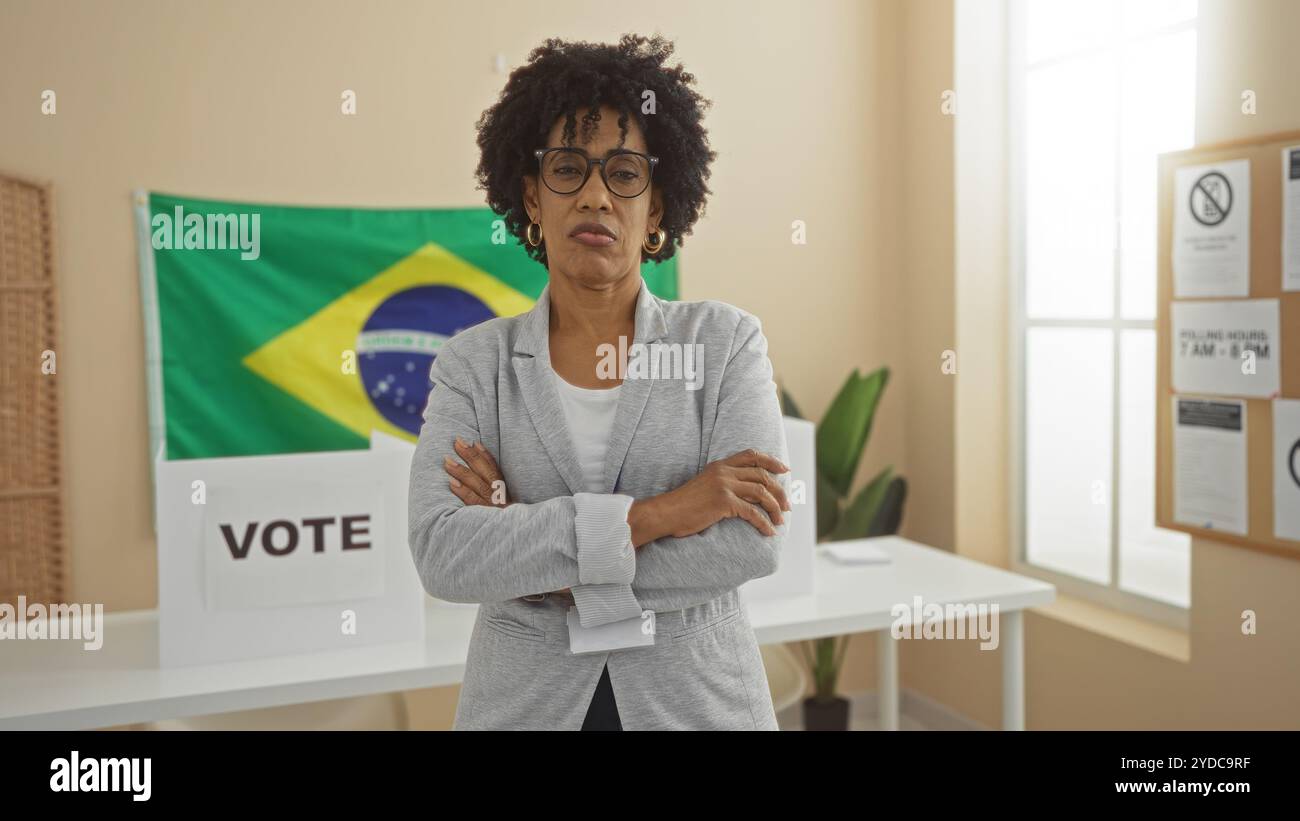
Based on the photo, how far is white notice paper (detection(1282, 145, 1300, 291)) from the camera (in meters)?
2.44

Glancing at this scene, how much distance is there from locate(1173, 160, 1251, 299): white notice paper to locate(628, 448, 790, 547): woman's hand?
1.78 m

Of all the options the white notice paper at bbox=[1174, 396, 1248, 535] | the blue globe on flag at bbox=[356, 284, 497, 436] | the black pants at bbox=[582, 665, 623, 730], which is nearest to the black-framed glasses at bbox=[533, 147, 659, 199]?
the black pants at bbox=[582, 665, 623, 730]

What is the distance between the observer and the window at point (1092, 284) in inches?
121

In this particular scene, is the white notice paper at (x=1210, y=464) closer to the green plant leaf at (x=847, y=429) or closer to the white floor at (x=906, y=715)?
the green plant leaf at (x=847, y=429)

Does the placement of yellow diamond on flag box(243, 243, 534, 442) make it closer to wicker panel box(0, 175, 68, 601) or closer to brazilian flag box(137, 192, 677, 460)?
brazilian flag box(137, 192, 677, 460)

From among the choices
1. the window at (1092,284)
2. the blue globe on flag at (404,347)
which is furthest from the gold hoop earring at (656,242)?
the window at (1092,284)

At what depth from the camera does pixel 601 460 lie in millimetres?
1361

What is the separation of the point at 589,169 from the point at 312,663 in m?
1.24

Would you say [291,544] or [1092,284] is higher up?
[1092,284]

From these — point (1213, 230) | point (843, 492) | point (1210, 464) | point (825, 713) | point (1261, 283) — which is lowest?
point (825, 713)

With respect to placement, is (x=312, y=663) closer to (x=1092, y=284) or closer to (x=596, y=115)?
(x=596, y=115)

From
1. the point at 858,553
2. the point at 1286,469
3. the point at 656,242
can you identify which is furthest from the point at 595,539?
the point at 1286,469

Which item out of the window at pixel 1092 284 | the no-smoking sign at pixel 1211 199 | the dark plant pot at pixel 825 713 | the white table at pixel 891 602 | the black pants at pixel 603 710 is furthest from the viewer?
the dark plant pot at pixel 825 713

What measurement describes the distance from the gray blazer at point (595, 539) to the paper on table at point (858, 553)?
1455mm
